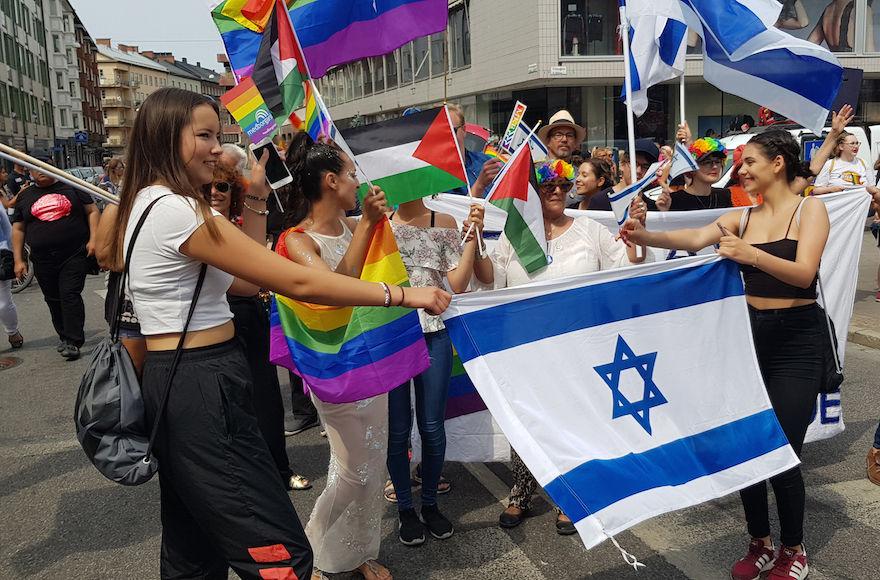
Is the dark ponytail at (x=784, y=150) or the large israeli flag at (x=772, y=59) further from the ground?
the large israeli flag at (x=772, y=59)

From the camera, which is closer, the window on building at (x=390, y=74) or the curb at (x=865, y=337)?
the curb at (x=865, y=337)

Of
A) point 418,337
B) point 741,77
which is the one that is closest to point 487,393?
point 418,337

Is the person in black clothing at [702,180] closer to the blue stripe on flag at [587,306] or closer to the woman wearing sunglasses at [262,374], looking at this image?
the blue stripe on flag at [587,306]

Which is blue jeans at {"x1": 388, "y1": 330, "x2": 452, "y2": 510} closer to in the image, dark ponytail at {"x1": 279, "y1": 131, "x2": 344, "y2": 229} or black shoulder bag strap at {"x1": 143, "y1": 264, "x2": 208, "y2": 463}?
dark ponytail at {"x1": 279, "y1": 131, "x2": 344, "y2": 229}

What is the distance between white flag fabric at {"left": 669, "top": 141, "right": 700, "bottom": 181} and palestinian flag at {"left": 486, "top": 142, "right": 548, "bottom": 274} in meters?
0.78

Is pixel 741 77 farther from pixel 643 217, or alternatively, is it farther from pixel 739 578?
pixel 739 578

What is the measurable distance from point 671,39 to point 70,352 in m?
6.68

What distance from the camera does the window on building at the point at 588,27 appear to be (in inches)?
1002

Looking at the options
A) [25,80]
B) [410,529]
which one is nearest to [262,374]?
[410,529]

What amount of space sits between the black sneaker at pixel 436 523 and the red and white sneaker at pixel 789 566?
1.48m

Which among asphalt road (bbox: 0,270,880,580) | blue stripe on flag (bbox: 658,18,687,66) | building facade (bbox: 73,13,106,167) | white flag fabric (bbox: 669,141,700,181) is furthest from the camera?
building facade (bbox: 73,13,106,167)

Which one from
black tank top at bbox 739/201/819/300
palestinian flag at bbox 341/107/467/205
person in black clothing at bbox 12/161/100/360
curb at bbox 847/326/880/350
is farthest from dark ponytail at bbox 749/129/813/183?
person in black clothing at bbox 12/161/100/360

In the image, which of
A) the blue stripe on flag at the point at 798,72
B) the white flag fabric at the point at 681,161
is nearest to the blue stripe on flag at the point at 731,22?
the blue stripe on flag at the point at 798,72

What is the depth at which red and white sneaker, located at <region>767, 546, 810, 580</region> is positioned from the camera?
10.7 feet
